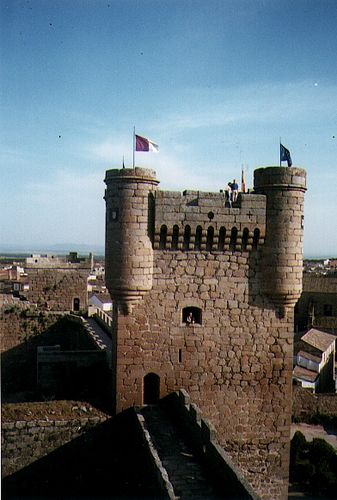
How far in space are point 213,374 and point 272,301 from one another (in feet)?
9.08

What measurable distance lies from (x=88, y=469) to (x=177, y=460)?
3.82m

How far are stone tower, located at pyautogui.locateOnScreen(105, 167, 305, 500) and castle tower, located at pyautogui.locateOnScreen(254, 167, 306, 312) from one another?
3 centimetres

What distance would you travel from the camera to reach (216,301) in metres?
14.8

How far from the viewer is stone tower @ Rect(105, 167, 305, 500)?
1429cm

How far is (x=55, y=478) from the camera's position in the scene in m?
13.7

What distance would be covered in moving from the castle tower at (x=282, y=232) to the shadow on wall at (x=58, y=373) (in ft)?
20.0

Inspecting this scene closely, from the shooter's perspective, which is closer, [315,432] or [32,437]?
[32,437]

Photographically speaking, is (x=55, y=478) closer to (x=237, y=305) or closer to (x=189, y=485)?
(x=189, y=485)

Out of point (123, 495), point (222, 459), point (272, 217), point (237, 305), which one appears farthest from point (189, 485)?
point (272, 217)

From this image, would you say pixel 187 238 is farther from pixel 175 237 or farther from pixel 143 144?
pixel 143 144

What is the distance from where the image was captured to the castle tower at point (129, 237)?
14094mm

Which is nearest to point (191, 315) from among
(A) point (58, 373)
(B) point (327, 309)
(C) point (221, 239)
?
(C) point (221, 239)

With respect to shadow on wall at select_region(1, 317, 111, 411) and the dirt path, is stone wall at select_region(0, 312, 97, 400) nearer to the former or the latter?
shadow on wall at select_region(1, 317, 111, 411)

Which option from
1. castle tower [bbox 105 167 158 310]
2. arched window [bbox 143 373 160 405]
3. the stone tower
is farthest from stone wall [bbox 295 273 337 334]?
castle tower [bbox 105 167 158 310]
